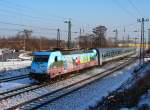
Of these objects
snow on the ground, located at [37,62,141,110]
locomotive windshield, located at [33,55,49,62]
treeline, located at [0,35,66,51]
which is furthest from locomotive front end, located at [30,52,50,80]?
treeline, located at [0,35,66,51]

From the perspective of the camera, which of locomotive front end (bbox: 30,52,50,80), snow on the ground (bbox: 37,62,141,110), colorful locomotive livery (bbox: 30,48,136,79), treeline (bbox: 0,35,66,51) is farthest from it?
treeline (bbox: 0,35,66,51)

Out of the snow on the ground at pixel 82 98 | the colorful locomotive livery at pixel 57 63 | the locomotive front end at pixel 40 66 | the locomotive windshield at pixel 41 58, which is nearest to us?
the snow on the ground at pixel 82 98

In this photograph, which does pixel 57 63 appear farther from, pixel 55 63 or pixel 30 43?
pixel 30 43

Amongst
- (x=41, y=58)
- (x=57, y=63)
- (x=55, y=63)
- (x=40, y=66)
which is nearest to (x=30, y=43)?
(x=57, y=63)

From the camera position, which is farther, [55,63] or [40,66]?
[55,63]

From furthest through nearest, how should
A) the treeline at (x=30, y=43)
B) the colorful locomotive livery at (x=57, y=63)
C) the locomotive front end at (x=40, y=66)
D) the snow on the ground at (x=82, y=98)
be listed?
the treeline at (x=30, y=43) → the colorful locomotive livery at (x=57, y=63) → the locomotive front end at (x=40, y=66) → the snow on the ground at (x=82, y=98)

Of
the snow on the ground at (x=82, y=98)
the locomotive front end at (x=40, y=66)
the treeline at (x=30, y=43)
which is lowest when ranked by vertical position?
the snow on the ground at (x=82, y=98)

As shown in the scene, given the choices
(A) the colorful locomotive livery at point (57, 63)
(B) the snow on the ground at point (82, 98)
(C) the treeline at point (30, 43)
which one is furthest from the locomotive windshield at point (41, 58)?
(C) the treeline at point (30, 43)

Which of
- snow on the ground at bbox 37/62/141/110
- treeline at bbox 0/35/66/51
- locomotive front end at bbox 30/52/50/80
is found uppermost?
treeline at bbox 0/35/66/51

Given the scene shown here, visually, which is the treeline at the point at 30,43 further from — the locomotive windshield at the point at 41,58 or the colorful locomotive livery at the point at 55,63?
the locomotive windshield at the point at 41,58

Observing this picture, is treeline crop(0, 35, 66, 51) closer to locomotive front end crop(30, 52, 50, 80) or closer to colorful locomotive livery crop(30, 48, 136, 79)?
colorful locomotive livery crop(30, 48, 136, 79)

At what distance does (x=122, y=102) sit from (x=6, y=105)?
244 inches

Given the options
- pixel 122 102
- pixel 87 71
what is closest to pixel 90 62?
pixel 87 71

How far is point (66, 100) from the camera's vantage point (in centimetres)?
2084
